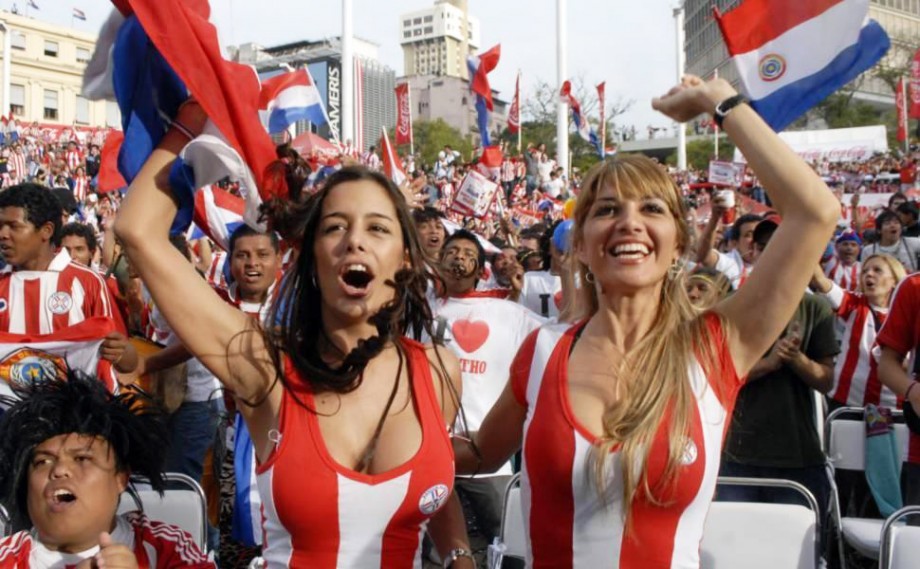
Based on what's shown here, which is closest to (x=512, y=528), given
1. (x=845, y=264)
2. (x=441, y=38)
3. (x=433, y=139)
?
(x=845, y=264)

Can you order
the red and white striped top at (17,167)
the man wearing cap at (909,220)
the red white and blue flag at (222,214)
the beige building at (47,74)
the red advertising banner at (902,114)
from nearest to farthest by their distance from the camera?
the red white and blue flag at (222,214)
the man wearing cap at (909,220)
the red and white striped top at (17,167)
the red advertising banner at (902,114)
the beige building at (47,74)

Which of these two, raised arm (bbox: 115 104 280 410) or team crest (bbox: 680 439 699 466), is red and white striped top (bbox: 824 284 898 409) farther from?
raised arm (bbox: 115 104 280 410)

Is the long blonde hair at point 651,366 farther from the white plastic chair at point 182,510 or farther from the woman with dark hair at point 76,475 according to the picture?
the white plastic chair at point 182,510

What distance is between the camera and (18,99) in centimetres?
7138

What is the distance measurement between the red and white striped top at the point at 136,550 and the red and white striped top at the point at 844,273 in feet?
24.5

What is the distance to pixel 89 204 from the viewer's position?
17.3 metres

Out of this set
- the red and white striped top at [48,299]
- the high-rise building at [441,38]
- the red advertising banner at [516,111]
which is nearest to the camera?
the red and white striped top at [48,299]

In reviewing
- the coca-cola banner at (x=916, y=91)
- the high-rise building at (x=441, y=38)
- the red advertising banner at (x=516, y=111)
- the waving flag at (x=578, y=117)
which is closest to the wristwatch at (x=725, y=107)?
the waving flag at (x=578, y=117)

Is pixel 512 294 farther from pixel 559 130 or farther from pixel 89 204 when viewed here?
pixel 559 130

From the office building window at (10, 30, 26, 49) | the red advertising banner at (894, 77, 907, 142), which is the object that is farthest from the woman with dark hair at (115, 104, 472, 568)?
the office building window at (10, 30, 26, 49)

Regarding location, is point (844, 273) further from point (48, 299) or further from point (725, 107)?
point (725, 107)

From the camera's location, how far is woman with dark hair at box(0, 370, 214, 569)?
2320 mm

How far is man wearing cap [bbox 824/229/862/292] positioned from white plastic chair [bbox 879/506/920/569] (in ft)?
18.0

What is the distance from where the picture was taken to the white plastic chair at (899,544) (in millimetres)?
3395
